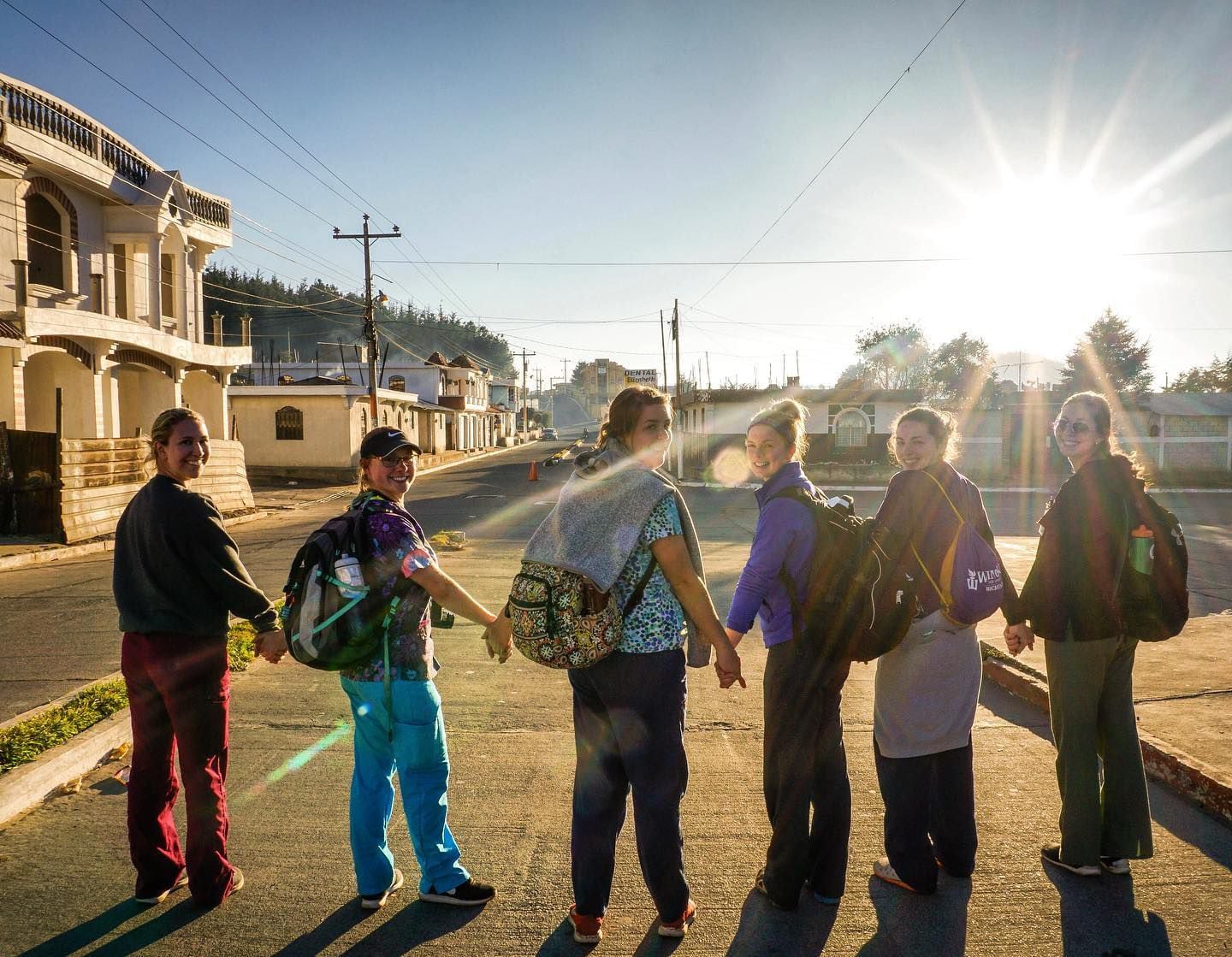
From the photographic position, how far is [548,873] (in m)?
3.43

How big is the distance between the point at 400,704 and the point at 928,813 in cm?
202

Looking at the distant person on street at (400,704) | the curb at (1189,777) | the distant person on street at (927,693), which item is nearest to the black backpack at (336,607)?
the distant person on street at (400,704)

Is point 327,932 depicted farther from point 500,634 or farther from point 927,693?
point 927,693

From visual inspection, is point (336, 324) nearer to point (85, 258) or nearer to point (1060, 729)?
point (85, 258)

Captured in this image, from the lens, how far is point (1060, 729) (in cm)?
342

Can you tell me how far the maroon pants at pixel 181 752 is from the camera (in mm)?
3131

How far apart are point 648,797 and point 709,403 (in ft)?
125

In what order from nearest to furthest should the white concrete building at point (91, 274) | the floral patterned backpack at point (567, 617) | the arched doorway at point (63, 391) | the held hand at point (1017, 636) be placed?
the floral patterned backpack at point (567, 617)
the held hand at point (1017, 636)
the white concrete building at point (91, 274)
the arched doorway at point (63, 391)

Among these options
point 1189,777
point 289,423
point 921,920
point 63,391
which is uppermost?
point 63,391

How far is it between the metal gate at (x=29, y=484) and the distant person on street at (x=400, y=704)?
13919 millimetres

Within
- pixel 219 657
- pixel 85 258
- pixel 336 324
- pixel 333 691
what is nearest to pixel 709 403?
pixel 85 258

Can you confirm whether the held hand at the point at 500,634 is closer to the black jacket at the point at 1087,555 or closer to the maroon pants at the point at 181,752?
the maroon pants at the point at 181,752

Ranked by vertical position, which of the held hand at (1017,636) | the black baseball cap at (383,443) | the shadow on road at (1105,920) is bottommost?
the shadow on road at (1105,920)

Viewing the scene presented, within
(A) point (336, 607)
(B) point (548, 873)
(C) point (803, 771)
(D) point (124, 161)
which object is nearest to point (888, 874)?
(C) point (803, 771)
